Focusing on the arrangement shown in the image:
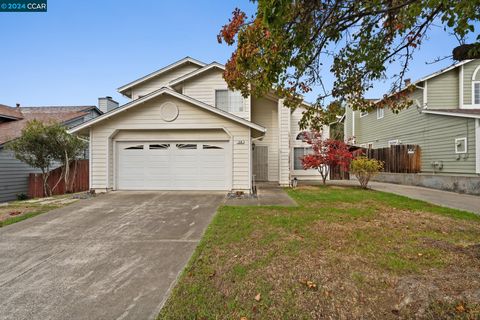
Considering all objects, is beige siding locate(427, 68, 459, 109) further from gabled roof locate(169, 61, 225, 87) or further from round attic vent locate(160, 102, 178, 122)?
round attic vent locate(160, 102, 178, 122)

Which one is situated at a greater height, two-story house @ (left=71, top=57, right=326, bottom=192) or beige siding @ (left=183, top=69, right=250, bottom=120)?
beige siding @ (left=183, top=69, right=250, bottom=120)

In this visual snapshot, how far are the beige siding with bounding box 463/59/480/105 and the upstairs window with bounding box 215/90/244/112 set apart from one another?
42.8 feet

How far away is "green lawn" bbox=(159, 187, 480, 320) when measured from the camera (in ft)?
9.20

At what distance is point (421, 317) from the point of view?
2648mm

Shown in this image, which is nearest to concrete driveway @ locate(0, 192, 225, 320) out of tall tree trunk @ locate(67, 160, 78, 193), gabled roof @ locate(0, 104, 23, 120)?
tall tree trunk @ locate(67, 160, 78, 193)

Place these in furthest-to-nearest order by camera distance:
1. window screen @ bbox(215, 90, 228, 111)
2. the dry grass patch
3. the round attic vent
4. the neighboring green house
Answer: window screen @ bbox(215, 90, 228, 111), the neighboring green house, the round attic vent, the dry grass patch

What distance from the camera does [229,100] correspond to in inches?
545

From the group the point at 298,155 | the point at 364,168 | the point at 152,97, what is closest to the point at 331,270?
the point at 152,97

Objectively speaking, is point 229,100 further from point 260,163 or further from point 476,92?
point 476,92

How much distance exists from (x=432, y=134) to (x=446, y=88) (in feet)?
11.2

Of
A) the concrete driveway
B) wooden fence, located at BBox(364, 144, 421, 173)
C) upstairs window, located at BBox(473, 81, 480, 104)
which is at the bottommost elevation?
the concrete driveway

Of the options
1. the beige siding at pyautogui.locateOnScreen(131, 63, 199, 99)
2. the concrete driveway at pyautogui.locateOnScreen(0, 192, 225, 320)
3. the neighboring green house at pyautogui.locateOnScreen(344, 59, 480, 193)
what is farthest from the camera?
the beige siding at pyautogui.locateOnScreen(131, 63, 199, 99)

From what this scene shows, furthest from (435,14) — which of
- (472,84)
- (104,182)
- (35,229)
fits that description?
(472,84)

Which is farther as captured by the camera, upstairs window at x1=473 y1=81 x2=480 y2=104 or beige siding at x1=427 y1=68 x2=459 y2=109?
beige siding at x1=427 y1=68 x2=459 y2=109
